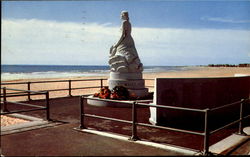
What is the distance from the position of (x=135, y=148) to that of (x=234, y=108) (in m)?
4.20

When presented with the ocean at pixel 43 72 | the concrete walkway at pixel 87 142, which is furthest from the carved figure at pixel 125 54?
the ocean at pixel 43 72

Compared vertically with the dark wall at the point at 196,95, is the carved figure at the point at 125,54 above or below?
above

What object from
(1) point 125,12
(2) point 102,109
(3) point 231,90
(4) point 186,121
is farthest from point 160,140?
(1) point 125,12

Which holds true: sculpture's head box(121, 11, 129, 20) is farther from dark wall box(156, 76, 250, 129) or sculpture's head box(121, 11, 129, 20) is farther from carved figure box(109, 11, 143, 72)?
dark wall box(156, 76, 250, 129)

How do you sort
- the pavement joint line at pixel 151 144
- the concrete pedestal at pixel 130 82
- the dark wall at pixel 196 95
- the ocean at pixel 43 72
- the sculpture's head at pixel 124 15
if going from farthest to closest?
the ocean at pixel 43 72
the sculpture's head at pixel 124 15
the concrete pedestal at pixel 130 82
the dark wall at pixel 196 95
the pavement joint line at pixel 151 144

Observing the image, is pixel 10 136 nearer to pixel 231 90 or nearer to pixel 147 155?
pixel 147 155

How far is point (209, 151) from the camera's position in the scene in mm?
4992

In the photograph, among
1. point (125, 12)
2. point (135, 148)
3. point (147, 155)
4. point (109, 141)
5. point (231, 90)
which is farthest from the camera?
point (125, 12)

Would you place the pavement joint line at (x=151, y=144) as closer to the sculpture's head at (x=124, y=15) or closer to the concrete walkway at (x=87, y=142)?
the concrete walkway at (x=87, y=142)

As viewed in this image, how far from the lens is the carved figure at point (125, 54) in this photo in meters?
11.6

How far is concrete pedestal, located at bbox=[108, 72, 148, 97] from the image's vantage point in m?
11.5

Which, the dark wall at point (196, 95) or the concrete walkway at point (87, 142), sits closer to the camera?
the concrete walkway at point (87, 142)

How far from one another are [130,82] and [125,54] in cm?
131

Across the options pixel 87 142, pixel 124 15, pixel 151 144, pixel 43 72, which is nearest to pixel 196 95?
pixel 151 144
